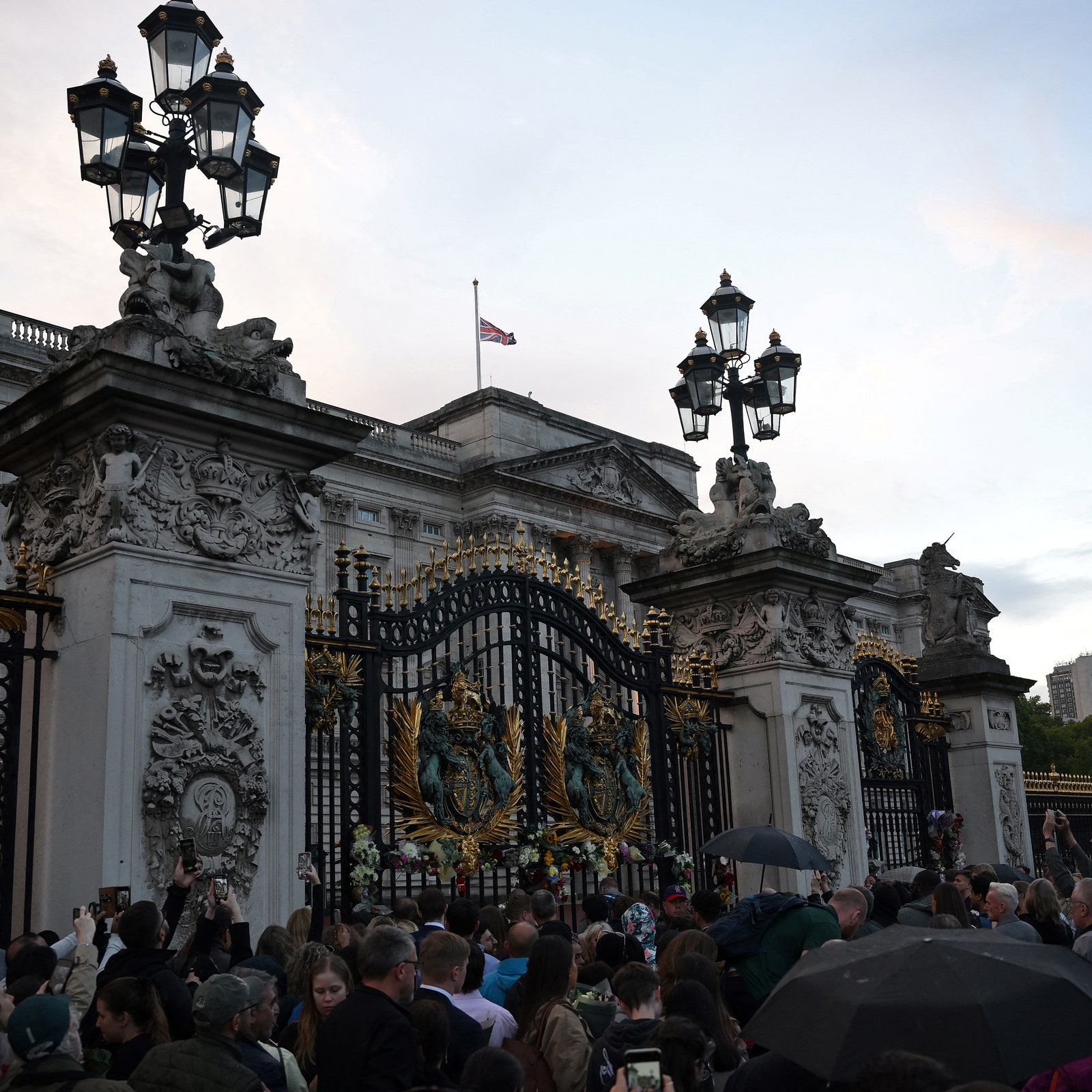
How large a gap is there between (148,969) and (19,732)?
12.4ft

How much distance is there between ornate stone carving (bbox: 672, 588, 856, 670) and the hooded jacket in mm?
9232

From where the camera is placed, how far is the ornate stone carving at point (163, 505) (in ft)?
28.3

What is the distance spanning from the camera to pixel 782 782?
13.5 metres

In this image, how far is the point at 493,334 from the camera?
139ft

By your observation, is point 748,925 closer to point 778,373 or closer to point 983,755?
point 778,373

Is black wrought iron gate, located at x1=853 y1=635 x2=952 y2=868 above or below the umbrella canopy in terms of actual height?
above

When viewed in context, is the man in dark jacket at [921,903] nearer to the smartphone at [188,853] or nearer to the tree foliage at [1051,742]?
the smartphone at [188,853]

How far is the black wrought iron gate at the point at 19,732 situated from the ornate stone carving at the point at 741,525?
7245 mm

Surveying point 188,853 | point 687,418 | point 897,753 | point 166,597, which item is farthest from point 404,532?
point 188,853

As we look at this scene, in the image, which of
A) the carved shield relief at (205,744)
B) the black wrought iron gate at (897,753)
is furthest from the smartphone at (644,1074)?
the black wrought iron gate at (897,753)

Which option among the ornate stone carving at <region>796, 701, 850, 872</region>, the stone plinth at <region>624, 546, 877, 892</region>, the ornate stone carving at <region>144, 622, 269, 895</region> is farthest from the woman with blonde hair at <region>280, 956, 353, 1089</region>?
the ornate stone carving at <region>796, 701, 850, 872</region>

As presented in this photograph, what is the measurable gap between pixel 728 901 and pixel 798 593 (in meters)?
3.47

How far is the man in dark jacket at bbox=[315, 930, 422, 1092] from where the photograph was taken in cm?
443

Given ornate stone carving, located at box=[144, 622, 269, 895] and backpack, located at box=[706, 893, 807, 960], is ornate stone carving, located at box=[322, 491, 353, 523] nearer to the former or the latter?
ornate stone carving, located at box=[144, 622, 269, 895]
